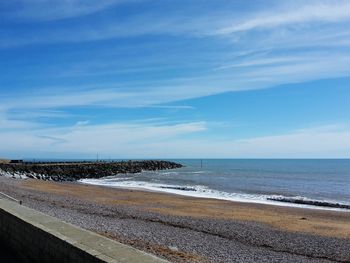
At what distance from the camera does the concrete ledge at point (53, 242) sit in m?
4.29

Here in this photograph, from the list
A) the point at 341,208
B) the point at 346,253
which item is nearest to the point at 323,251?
the point at 346,253

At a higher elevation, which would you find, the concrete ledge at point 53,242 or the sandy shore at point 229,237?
the concrete ledge at point 53,242

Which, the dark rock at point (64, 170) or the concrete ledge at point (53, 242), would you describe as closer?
the concrete ledge at point (53, 242)

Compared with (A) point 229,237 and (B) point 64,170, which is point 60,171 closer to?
(B) point 64,170

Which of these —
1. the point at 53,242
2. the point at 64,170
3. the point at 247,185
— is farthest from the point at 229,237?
the point at 64,170

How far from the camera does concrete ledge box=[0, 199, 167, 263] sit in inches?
169

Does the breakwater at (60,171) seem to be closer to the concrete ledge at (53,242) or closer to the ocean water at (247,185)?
the ocean water at (247,185)

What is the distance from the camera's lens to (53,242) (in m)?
5.12

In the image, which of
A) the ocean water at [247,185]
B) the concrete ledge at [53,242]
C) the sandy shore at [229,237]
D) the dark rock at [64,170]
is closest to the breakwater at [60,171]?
the dark rock at [64,170]

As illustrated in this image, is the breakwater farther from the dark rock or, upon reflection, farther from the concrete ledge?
the concrete ledge

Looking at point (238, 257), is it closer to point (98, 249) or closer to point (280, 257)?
point (280, 257)

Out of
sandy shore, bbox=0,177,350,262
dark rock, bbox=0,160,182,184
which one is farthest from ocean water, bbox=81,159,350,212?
sandy shore, bbox=0,177,350,262

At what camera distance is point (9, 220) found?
6.89 m

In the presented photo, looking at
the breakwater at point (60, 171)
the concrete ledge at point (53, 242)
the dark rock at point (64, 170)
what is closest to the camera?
the concrete ledge at point (53, 242)
